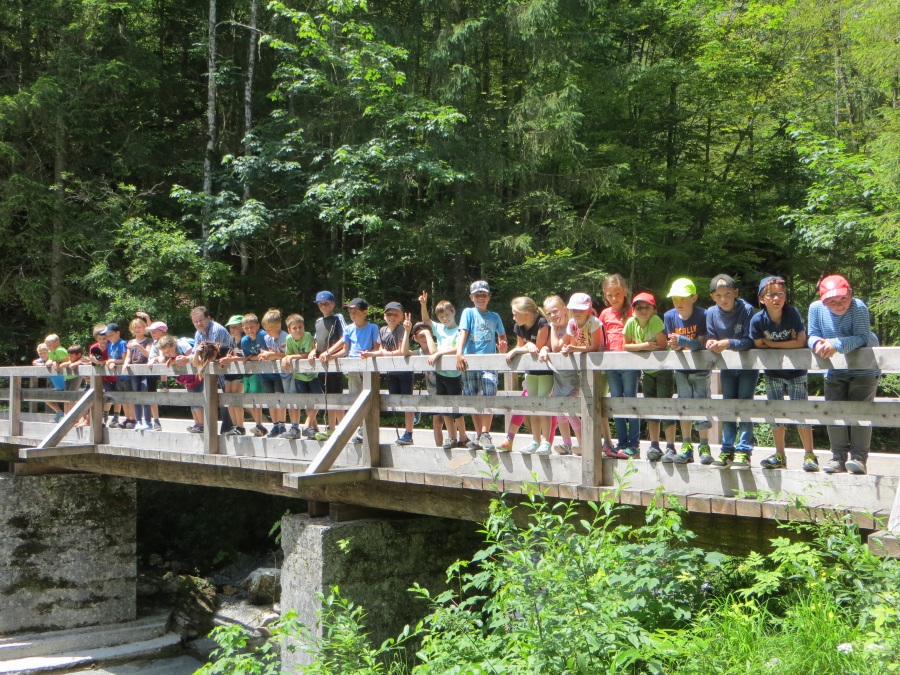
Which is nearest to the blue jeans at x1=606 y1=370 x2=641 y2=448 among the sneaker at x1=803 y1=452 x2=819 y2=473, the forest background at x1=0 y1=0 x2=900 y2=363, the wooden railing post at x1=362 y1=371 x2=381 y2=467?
the sneaker at x1=803 y1=452 x2=819 y2=473

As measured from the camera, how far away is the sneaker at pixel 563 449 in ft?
20.4

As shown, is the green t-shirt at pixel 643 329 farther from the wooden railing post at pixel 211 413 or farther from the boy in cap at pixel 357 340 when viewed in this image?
the wooden railing post at pixel 211 413

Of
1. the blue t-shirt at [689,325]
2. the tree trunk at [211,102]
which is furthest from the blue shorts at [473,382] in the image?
the tree trunk at [211,102]

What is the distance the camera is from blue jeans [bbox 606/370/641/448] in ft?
18.7

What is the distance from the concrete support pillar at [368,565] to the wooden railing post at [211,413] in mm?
1491

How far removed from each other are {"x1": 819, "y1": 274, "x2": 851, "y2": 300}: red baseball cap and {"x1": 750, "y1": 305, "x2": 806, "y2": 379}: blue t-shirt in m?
0.22

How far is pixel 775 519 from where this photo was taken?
15.5 ft

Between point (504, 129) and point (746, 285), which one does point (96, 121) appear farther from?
point (746, 285)

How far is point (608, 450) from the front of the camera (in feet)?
19.0

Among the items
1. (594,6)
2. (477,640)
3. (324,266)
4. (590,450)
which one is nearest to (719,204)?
(594,6)

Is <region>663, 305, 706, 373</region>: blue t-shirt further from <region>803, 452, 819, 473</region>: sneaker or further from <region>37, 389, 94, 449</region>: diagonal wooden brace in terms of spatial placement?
<region>37, 389, 94, 449</region>: diagonal wooden brace

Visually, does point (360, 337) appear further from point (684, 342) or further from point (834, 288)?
point (834, 288)

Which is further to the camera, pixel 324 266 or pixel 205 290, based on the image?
pixel 324 266

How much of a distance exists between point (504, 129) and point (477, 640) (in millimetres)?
15099
